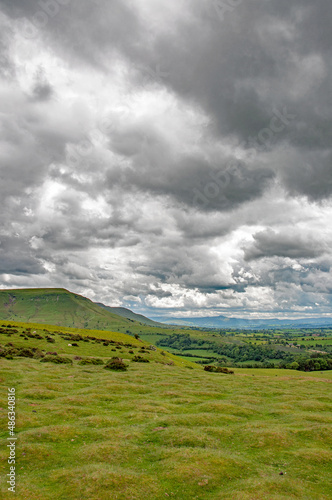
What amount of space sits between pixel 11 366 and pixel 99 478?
1533 inches

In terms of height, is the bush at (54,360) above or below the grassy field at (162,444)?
below

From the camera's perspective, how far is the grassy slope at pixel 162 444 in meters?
15.5

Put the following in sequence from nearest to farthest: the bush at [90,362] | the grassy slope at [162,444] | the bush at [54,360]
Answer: the grassy slope at [162,444], the bush at [54,360], the bush at [90,362]

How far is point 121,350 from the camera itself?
296 feet

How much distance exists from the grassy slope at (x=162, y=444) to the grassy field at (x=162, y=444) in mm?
72

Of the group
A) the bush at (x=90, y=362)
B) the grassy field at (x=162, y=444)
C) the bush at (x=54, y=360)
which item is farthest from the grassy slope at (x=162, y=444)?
the bush at (x=90, y=362)

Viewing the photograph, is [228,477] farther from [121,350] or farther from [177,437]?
[121,350]

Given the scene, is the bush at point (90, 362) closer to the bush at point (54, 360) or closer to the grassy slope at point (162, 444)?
the bush at point (54, 360)

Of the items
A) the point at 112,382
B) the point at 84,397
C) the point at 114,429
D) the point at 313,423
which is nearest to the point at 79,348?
the point at 112,382

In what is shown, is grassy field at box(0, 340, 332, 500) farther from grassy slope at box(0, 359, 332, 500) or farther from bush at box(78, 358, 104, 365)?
bush at box(78, 358, 104, 365)

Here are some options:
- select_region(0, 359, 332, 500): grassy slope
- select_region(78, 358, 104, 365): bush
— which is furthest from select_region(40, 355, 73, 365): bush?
select_region(0, 359, 332, 500): grassy slope

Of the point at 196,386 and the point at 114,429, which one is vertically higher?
the point at 114,429

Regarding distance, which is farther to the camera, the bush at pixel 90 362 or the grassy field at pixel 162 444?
the bush at pixel 90 362

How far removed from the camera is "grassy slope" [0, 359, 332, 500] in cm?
1546
